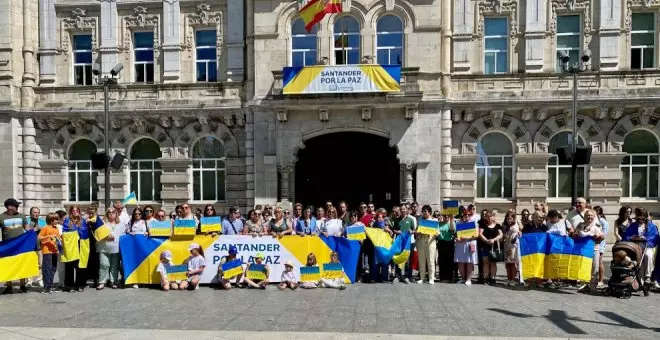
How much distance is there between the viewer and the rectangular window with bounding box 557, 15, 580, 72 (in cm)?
1969

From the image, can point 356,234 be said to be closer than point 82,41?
Yes

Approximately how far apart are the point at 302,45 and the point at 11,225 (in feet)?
41.1

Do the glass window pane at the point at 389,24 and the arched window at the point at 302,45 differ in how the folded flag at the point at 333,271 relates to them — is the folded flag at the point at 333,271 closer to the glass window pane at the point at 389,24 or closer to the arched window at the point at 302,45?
the arched window at the point at 302,45

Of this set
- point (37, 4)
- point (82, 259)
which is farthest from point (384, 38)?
point (37, 4)

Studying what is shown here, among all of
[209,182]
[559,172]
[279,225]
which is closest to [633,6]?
[559,172]

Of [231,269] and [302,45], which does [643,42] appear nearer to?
[302,45]

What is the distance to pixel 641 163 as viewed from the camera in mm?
19250

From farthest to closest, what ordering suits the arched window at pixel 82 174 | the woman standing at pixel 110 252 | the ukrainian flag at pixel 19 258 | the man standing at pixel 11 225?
the arched window at pixel 82 174 < the woman standing at pixel 110 252 < the man standing at pixel 11 225 < the ukrainian flag at pixel 19 258

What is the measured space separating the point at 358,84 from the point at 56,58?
13.7 m

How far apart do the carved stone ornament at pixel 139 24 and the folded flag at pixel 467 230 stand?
51.7 ft

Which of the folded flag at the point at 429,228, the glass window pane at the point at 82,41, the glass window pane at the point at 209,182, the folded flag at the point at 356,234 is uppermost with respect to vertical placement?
the glass window pane at the point at 82,41

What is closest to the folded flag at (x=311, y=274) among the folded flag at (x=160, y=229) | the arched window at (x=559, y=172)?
the folded flag at (x=160, y=229)

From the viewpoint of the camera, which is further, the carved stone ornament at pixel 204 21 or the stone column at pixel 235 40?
the carved stone ornament at pixel 204 21

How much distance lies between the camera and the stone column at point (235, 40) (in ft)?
68.1
